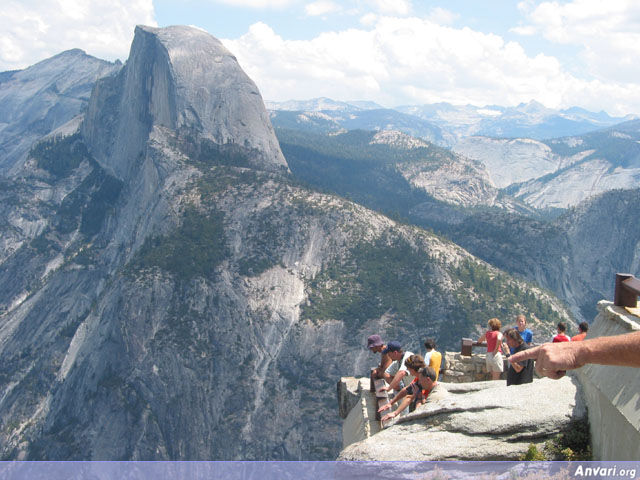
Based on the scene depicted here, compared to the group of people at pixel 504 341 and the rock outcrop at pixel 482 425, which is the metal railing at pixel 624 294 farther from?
the group of people at pixel 504 341

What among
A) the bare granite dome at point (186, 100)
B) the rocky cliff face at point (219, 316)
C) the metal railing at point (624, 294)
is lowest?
the rocky cliff face at point (219, 316)

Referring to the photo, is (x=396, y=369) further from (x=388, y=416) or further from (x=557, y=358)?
(x=557, y=358)

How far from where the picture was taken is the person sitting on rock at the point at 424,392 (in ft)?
47.2

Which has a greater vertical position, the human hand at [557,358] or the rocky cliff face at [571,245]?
the human hand at [557,358]

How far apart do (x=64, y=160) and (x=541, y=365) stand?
211 m

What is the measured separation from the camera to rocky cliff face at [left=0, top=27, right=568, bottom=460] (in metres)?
93.6

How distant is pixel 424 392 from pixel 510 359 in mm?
7442

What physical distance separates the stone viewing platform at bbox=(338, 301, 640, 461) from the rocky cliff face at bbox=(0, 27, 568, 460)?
263ft

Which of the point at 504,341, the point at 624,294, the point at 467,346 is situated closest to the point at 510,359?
the point at 624,294

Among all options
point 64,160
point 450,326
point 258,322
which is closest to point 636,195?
point 450,326

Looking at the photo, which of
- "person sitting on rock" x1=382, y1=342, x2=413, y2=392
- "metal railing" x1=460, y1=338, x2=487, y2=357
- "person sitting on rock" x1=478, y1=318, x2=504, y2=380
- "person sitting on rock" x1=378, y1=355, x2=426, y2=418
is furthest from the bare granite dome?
"person sitting on rock" x1=378, y1=355, x2=426, y2=418

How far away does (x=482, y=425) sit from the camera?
41.4ft

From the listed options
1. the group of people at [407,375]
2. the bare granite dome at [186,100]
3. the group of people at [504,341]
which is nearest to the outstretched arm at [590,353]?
the group of people at [407,375]

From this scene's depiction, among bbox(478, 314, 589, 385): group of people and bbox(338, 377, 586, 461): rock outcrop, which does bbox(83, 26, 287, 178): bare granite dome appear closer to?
bbox(478, 314, 589, 385): group of people
